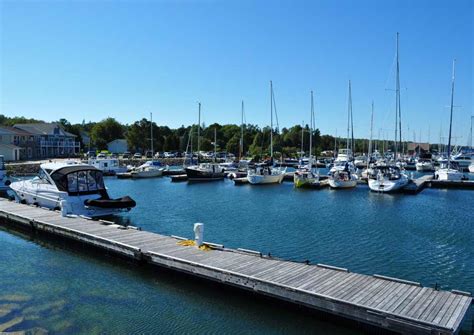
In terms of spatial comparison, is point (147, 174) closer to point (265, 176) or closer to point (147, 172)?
point (147, 172)

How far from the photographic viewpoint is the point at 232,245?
19.7m

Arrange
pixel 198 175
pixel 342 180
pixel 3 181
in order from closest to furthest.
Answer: pixel 3 181
pixel 342 180
pixel 198 175

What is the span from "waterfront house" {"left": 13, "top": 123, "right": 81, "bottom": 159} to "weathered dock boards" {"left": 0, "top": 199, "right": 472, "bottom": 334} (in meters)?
77.3

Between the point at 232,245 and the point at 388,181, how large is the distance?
27.2 meters

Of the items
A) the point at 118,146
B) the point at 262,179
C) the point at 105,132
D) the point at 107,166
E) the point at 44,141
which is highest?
the point at 105,132

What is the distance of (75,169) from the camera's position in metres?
24.8

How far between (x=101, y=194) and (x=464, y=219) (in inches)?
902

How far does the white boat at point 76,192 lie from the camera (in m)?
23.9

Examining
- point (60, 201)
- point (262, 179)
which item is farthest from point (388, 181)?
point (60, 201)

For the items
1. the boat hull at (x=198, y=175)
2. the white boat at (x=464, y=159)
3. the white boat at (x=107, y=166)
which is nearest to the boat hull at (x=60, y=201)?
the boat hull at (x=198, y=175)

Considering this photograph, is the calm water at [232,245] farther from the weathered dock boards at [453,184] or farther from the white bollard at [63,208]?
the weathered dock boards at [453,184]

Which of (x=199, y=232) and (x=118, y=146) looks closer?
(x=199, y=232)

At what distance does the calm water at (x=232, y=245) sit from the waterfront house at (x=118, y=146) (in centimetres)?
8359

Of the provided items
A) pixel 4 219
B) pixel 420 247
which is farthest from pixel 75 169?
pixel 420 247
